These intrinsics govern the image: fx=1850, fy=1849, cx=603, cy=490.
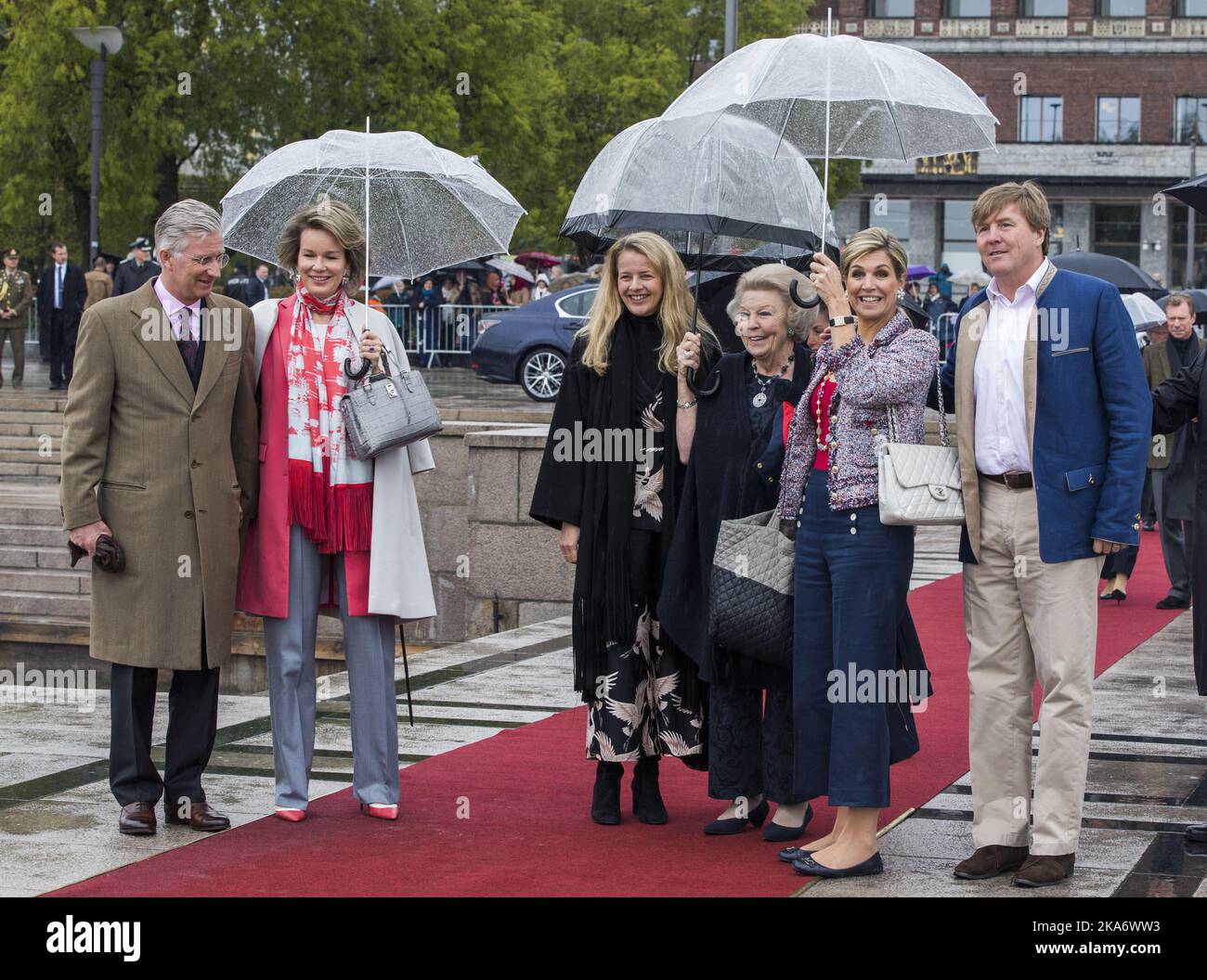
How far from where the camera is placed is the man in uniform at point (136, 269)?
2166 cm

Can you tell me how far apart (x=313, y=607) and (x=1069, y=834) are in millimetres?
2721

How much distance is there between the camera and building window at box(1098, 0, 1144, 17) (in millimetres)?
58594

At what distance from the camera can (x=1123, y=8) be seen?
58.8m

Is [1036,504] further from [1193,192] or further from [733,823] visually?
[1193,192]

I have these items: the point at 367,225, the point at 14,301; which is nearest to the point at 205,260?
the point at 367,225

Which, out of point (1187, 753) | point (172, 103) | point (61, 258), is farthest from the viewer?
point (172, 103)

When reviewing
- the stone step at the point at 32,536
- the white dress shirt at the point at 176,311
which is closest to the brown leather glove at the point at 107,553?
the white dress shirt at the point at 176,311

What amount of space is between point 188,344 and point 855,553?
8.03ft

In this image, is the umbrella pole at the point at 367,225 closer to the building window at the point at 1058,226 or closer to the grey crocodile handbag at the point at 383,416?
the grey crocodile handbag at the point at 383,416

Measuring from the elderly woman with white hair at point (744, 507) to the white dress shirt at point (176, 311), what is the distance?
170 centimetres
